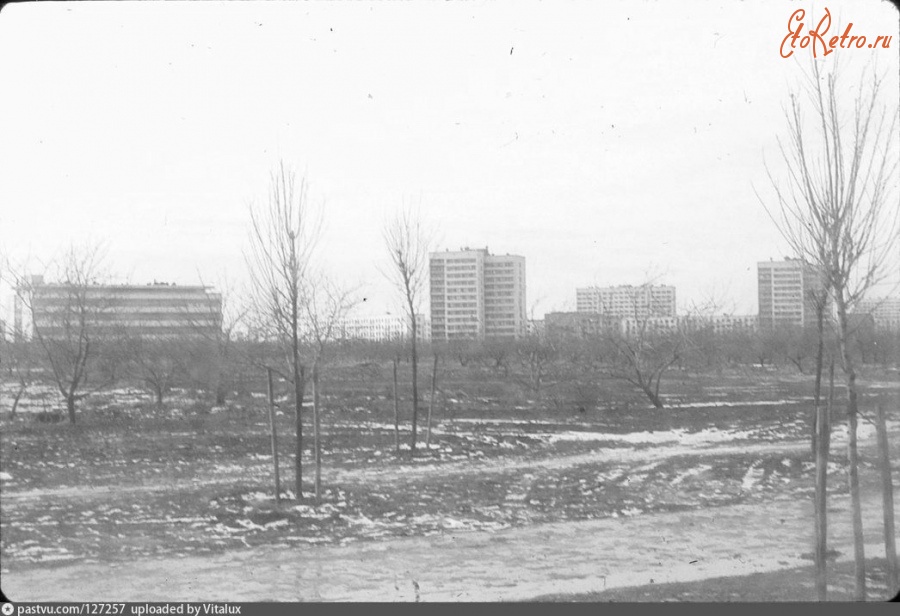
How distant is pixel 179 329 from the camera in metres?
12.0

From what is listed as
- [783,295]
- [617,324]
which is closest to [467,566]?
[783,295]

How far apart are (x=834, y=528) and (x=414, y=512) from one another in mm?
3733

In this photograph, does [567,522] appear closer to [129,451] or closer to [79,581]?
[79,581]

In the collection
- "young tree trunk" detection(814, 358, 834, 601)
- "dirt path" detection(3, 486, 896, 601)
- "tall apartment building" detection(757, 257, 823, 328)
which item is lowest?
"dirt path" detection(3, 486, 896, 601)

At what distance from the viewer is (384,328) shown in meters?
11.8

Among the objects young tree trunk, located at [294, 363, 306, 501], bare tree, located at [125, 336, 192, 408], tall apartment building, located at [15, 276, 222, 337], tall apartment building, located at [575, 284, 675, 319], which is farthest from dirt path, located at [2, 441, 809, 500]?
bare tree, located at [125, 336, 192, 408]

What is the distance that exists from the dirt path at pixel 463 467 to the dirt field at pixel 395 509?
4cm

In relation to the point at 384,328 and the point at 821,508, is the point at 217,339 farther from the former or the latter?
the point at 821,508

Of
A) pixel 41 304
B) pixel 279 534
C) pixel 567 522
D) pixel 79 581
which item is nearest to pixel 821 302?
pixel 567 522

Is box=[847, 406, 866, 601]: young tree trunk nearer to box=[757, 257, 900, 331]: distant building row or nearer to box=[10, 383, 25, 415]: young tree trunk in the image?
box=[757, 257, 900, 331]: distant building row

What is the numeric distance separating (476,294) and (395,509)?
18.3 feet

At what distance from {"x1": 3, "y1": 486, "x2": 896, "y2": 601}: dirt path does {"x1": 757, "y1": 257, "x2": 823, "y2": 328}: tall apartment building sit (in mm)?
2063

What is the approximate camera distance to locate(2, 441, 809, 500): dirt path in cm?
683

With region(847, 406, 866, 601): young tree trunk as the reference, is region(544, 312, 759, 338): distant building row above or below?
above
